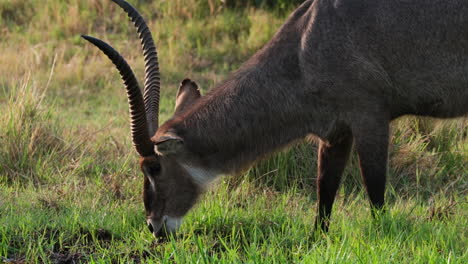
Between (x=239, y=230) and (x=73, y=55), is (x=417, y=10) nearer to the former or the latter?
(x=239, y=230)

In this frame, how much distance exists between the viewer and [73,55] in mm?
10492

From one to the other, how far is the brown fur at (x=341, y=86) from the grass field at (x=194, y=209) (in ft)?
1.23

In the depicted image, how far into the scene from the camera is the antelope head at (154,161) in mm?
4797

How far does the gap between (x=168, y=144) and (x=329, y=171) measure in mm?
1265

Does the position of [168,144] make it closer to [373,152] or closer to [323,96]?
[323,96]

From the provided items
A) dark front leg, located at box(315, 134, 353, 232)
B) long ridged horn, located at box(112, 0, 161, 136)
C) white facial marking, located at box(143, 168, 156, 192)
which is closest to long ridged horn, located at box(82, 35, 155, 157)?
white facial marking, located at box(143, 168, 156, 192)

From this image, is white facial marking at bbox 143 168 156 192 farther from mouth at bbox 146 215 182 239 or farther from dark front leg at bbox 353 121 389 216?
dark front leg at bbox 353 121 389 216

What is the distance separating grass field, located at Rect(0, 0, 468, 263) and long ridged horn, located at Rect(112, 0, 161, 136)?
2.24ft

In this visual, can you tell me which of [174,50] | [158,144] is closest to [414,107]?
[158,144]

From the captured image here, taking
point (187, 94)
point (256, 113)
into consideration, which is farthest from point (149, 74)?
point (256, 113)

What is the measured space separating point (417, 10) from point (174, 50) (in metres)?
5.75

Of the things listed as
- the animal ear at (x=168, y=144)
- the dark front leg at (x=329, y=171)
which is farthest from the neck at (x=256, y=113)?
the dark front leg at (x=329, y=171)

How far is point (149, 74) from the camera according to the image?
5242 millimetres

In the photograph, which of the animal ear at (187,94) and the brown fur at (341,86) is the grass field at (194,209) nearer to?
the brown fur at (341,86)
